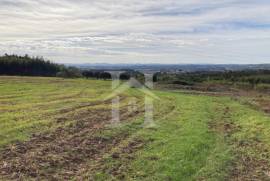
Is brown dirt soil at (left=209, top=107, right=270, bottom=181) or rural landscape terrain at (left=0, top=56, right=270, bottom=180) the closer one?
rural landscape terrain at (left=0, top=56, right=270, bottom=180)

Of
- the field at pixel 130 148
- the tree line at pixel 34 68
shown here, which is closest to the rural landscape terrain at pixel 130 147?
the field at pixel 130 148

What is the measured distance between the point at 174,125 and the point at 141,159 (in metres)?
8.15

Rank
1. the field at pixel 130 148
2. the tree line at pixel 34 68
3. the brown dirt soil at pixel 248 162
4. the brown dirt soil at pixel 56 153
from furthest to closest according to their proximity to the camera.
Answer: the tree line at pixel 34 68
the brown dirt soil at pixel 248 162
the field at pixel 130 148
the brown dirt soil at pixel 56 153

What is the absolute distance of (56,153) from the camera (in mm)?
13773

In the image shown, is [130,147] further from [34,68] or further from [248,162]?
[34,68]

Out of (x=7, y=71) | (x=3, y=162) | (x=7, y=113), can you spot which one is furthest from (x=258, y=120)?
(x=7, y=71)

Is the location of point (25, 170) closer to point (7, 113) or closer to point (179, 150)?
point (179, 150)

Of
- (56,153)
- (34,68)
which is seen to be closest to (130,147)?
(56,153)

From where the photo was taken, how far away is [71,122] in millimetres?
20953

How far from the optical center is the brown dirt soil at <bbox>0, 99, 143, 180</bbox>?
1145 cm

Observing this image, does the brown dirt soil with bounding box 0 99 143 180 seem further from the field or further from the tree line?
the tree line

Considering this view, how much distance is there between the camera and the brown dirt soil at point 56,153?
11.5m

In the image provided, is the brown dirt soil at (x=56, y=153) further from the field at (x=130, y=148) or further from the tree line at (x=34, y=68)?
the tree line at (x=34, y=68)

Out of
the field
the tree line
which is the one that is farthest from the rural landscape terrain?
the tree line
